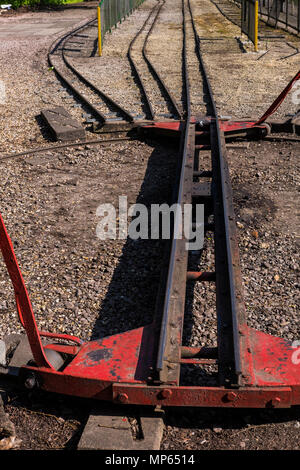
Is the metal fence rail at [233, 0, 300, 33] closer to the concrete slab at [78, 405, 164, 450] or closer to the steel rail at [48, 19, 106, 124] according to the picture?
the steel rail at [48, 19, 106, 124]

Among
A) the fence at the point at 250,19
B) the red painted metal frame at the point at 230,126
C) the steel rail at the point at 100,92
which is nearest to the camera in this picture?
the red painted metal frame at the point at 230,126

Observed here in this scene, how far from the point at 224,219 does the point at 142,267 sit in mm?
904

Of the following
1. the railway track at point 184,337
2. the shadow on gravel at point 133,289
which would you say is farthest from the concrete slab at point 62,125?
the shadow on gravel at point 133,289

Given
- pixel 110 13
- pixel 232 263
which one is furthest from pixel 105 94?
pixel 110 13

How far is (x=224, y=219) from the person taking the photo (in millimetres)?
5418

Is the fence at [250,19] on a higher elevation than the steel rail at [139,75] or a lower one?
higher

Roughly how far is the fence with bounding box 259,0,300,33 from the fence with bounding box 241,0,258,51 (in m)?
1.73

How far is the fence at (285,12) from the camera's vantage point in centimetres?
2056

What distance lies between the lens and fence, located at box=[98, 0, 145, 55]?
18653mm

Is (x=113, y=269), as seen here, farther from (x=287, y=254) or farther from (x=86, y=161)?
(x=86, y=161)

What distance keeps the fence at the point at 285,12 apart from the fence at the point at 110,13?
630cm

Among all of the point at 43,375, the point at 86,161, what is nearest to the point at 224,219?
the point at 43,375

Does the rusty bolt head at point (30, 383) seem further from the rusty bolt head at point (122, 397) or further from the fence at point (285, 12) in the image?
the fence at point (285, 12)

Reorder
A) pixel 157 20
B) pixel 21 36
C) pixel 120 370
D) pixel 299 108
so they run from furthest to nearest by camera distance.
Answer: pixel 157 20, pixel 21 36, pixel 299 108, pixel 120 370
